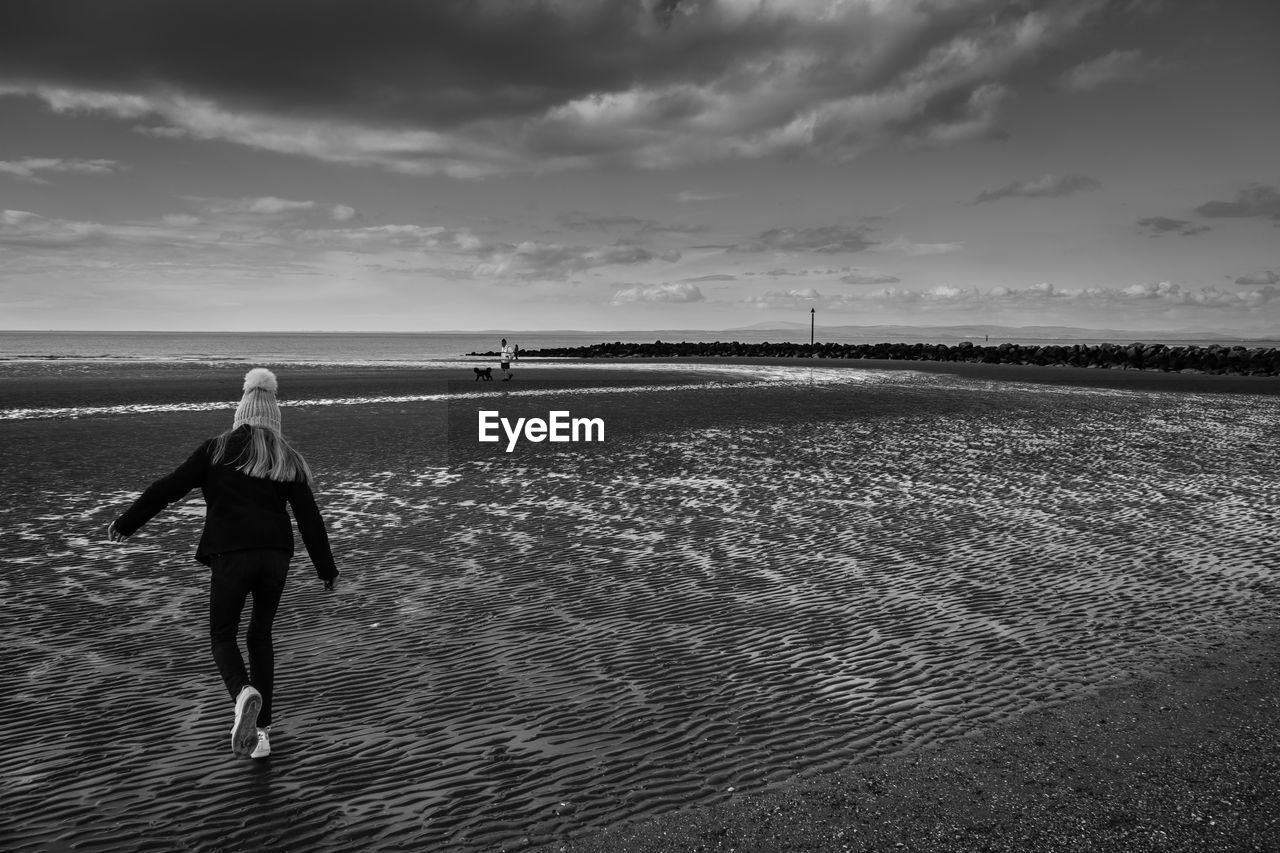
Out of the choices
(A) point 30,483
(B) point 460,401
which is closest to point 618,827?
(A) point 30,483

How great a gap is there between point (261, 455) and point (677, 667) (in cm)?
337

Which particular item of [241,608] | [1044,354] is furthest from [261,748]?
[1044,354]

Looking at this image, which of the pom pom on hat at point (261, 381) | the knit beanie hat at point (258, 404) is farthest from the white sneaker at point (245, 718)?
the pom pom on hat at point (261, 381)

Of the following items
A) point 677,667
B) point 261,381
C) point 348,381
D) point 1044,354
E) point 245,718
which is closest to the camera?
point 245,718

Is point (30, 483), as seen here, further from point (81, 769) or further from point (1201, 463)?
point (1201, 463)

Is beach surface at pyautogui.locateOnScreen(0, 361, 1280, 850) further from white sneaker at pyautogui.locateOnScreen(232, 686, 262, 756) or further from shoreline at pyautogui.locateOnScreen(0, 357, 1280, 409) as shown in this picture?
shoreline at pyautogui.locateOnScreen(0, 357, 1280, 409)

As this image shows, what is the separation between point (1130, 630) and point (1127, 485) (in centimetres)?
836

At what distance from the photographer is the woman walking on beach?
5.46 metres

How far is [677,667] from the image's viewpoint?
6.79 m

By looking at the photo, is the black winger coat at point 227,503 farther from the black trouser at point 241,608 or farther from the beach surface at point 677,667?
the beach surface at point 677,667

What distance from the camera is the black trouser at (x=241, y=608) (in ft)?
17.9

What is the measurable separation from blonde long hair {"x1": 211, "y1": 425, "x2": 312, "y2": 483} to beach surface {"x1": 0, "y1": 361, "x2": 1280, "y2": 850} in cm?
164

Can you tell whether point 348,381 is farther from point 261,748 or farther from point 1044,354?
point 1044,354

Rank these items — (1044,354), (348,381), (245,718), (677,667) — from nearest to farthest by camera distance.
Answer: (245,718), (677,667), (348,381), (1044,354)
